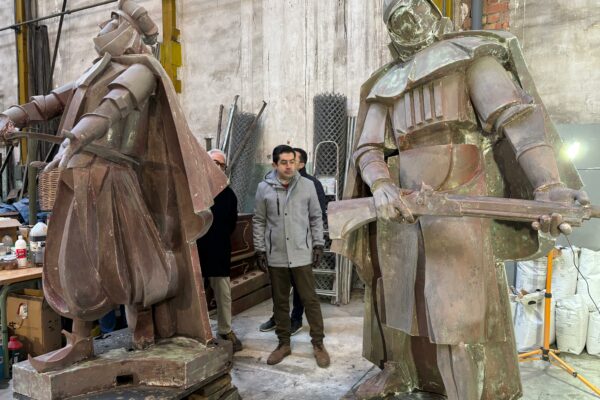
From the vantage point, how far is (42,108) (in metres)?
2.24

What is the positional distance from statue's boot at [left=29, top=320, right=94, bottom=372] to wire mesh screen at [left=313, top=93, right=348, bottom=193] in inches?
132

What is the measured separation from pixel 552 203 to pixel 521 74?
24.4 inches

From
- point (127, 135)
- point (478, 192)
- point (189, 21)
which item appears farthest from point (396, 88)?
point (189, 21)

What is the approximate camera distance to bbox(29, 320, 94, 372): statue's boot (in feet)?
6.79

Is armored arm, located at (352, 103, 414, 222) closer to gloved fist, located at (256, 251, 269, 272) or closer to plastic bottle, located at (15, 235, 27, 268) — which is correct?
gloved fist, located at (256, 251, 269, 272)

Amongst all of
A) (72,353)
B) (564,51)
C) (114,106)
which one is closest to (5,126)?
(114,106)

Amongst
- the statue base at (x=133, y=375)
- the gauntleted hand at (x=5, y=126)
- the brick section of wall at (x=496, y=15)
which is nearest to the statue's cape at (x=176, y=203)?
the statue base at (x=133, y=375)

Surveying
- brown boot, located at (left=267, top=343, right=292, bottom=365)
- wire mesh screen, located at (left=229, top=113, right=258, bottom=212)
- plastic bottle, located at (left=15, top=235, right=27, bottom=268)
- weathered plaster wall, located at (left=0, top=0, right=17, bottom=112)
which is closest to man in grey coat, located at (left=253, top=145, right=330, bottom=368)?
brown boot, located at (left=267, top=343, right=292, bottom=365)

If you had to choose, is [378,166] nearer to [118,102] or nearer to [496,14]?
[118,102]

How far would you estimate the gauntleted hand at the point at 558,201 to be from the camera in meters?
1.36

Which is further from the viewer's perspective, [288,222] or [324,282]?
[324,282]

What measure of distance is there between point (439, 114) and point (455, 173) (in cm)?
24

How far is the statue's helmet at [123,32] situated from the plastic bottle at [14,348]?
2.44 metres

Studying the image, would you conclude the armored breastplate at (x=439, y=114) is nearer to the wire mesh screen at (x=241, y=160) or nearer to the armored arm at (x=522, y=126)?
the armored arm at (x=522, y=126)
